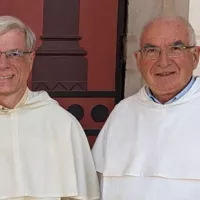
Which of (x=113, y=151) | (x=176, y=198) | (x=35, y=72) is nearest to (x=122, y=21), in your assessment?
(x=35, y=72)

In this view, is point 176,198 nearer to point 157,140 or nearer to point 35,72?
point 157,140

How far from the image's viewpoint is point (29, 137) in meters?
3.44

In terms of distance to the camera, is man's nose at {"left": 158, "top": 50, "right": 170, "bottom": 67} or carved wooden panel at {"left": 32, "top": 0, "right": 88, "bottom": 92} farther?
carved wooden panel at {"left": 32, "top": 0, "right": 88, "bottom": 92}

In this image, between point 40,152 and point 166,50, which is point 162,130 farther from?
point 40,152

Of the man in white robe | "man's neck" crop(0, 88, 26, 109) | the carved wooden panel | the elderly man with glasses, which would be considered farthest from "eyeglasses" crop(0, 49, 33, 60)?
the carved wooden panel

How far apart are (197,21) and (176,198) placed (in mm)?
1167

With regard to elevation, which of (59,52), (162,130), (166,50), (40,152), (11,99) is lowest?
(40,152)

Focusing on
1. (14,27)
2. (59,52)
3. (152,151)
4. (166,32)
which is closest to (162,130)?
(152,151)

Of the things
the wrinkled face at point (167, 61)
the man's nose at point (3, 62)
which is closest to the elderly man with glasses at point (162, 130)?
the wrinkled face at point (167, 61)

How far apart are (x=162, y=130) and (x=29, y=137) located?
60 cm

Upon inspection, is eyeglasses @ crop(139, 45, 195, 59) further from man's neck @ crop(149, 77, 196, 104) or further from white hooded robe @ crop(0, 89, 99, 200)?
white hooded robe @ crop(0, 89, 99, 200)

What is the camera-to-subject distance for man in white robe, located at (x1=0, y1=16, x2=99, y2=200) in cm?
337

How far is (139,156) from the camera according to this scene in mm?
3465

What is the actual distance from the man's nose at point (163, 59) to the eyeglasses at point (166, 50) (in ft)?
0.04
